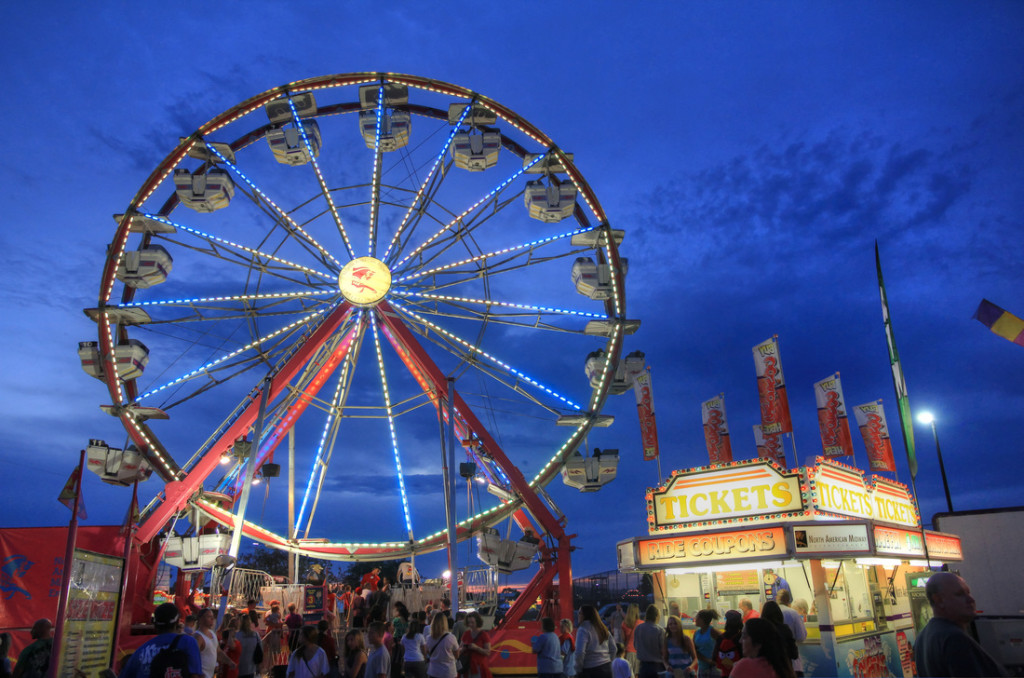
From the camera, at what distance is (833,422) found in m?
19.4

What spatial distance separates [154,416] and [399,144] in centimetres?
876

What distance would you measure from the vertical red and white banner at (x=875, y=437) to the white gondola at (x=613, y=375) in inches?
328

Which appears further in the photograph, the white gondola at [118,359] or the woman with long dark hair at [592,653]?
the white gondola at [118,359]

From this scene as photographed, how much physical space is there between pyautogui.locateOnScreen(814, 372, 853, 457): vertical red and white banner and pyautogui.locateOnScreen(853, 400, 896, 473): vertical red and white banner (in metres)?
1.21

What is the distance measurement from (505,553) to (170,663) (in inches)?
455

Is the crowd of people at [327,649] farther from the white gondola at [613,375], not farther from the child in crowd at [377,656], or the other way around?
the white gondola at [613,375]

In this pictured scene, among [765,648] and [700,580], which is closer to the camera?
[765,648]

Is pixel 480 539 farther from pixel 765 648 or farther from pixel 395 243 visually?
pixel 765 648

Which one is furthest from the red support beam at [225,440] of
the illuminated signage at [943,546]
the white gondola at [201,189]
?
the illuminated signage at [943,546]

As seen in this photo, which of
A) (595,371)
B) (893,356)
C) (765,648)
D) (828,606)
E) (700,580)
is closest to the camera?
(765,648)

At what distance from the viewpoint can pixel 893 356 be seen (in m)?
8.72

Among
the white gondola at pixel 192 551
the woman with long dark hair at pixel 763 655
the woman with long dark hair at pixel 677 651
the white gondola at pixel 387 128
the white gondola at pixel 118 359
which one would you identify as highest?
the white gondola at pixel 387 128

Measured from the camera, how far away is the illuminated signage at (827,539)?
11.1 m

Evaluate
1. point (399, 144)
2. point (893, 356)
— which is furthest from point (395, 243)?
point (893, 356)
